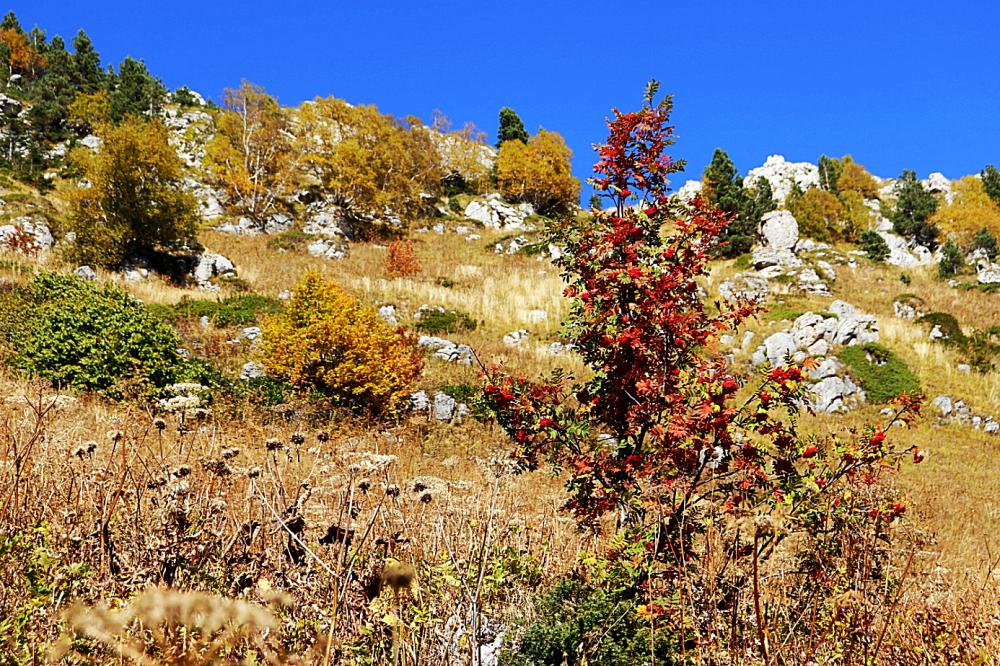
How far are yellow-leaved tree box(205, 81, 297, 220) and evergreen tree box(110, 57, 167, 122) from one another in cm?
916

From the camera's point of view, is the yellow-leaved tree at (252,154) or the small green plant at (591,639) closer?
the small green plant at (591,639)

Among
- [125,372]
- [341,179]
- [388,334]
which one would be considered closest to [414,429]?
[388,334]

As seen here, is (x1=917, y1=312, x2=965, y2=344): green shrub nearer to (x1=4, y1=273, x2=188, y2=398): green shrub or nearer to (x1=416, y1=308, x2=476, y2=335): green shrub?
(x1=416, y1=308, x2=476, y2=335): green shrub

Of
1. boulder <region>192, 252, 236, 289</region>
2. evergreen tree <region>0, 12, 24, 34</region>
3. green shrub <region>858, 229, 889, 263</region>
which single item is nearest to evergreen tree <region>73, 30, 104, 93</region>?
evergreen tree <region>0, 12, 24, 34</region>

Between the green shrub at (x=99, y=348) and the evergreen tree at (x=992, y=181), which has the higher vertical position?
the evergreen tree at (x=992, y=181)

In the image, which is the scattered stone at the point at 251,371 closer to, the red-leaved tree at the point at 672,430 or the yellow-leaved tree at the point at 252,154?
the red-leaved tree at the point at 672,430

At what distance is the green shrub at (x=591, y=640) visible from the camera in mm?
2762

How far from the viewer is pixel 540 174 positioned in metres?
51.4

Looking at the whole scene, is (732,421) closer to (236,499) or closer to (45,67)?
(236,499)

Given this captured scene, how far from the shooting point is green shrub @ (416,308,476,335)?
20.1m

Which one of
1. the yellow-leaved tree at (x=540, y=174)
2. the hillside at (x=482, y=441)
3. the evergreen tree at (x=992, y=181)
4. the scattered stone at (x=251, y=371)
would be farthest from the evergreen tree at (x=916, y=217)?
the scattered stone at (x=251, y=371)

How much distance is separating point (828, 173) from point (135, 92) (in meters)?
73.6

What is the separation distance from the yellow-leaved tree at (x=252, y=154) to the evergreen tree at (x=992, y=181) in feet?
203

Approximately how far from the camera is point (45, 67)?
59.4 metres
